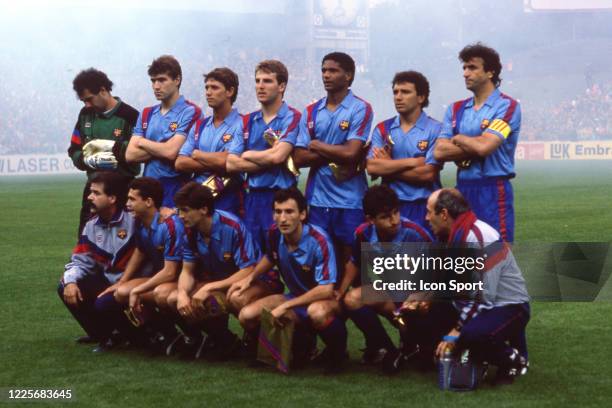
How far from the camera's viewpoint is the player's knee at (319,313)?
568 centimetres

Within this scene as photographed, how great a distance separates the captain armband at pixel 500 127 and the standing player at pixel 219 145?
5.60ft

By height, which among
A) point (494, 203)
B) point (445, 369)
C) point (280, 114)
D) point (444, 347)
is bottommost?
point (445, 369)

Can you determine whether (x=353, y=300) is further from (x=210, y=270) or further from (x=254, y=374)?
(x=210, y=270)

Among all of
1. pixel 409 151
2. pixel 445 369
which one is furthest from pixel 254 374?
pixel 409 151

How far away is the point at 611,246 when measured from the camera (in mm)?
12180

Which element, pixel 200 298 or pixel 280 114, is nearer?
pixel 200 298

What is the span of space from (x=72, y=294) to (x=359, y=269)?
1939 millimetres

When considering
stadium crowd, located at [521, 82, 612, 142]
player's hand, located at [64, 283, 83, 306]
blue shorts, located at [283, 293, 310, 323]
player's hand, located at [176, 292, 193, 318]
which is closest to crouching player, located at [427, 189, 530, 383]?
blue shorts, located at [283, 293, 310, 323]

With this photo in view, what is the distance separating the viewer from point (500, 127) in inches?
232

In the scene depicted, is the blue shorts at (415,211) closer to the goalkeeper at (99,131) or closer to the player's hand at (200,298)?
the player's hand at (200,298)

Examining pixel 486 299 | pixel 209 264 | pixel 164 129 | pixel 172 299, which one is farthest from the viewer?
pixel 164 129

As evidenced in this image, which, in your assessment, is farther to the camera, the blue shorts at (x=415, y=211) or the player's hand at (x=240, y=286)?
the blue shorts at (x=415, y=211)

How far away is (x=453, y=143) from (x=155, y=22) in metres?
43.2

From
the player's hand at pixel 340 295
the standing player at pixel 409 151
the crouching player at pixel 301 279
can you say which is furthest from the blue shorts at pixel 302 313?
the standing player at pixel 409 151
